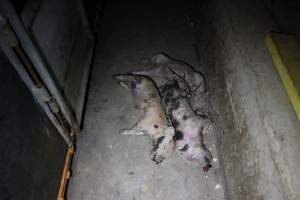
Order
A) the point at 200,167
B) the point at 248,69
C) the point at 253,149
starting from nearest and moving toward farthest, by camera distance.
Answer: the point at 253,149 → the point at 248,69 → the point at 200,167

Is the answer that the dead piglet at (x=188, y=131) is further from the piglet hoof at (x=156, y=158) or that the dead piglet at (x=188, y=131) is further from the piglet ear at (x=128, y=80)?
the piglet ear at (x=128, y=80)

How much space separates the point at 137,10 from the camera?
4.62m

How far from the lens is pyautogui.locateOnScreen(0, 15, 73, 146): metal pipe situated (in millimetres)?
1735

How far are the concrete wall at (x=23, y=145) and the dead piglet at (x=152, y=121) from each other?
0.88m

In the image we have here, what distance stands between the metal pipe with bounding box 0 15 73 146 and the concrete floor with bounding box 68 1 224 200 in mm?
522

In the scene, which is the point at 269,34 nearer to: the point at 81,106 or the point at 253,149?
the point at 253,149

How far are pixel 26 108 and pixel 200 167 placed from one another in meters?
1.70

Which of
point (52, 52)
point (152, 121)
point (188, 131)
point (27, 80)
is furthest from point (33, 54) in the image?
point (188, 131)

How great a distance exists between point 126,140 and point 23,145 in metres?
1.25

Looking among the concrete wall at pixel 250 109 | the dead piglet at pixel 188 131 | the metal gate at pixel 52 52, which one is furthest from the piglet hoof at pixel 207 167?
the metal gate at pixel 52 52

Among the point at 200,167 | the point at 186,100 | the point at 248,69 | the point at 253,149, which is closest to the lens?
the point at 253,149

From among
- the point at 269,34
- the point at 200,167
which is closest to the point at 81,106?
the point at 200,167

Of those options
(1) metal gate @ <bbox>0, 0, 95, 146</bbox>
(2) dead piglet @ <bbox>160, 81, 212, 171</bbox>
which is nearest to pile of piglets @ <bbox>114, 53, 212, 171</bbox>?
(2) dead piglet @ <bbox>160, 81, 212, 171</bbox>

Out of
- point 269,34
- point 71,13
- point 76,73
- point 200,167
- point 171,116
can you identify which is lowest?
point 200,167
